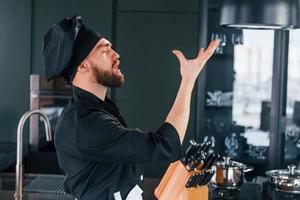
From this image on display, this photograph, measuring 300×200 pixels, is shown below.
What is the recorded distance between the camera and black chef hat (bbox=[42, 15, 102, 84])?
4.61ft

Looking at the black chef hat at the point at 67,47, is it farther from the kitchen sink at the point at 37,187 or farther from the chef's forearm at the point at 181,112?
the kitchen sink at the point at 37,187

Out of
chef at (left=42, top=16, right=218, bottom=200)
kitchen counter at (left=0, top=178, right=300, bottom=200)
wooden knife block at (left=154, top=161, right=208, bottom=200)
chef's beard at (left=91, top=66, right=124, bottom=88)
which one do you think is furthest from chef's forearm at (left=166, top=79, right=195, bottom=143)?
kitchen counter at (left=0, top=178, right=300, bottom=200)

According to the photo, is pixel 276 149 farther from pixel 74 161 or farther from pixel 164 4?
pixel 74 161

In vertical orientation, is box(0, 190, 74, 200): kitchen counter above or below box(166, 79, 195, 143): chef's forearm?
below

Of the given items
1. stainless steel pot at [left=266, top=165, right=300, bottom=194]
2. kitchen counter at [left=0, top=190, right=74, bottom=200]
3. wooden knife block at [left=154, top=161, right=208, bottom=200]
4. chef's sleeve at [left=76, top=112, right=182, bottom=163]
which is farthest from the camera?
stainless steel pot at [left=266, top=165, right=300, bottom=194]

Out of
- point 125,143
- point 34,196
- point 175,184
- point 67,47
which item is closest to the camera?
point 125,143

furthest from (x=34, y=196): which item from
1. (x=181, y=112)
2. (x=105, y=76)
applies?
(x=181, y=112)

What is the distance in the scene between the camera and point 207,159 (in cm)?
187

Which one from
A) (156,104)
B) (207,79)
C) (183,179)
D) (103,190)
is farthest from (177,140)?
(207,79)

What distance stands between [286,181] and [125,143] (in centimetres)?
123

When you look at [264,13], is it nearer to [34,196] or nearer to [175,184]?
[175,184]

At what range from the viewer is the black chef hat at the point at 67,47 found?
4.61ft

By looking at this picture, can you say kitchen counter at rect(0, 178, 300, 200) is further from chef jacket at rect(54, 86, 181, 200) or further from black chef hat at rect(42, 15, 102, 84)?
black chef hat at rect(42, 15, 102, 84)

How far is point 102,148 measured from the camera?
1298 mm
